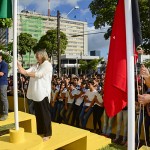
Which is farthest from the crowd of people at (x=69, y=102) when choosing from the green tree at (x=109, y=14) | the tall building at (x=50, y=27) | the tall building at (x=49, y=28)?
the tall building at (x=50, y=27)

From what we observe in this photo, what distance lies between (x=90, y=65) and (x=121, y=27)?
212 ft

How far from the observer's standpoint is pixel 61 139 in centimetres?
582

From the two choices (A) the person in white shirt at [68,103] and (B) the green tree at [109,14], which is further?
(B) the green tree at [109,14]

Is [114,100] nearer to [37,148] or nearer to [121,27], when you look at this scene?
[121,27]

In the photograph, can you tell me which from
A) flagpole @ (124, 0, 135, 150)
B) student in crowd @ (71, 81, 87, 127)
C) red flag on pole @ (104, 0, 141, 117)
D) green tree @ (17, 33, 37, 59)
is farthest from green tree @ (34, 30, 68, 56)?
flagpole @ (124, 0, 135, 150)

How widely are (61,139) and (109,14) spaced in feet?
55.9

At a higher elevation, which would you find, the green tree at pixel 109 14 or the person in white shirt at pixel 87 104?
the green tree at pixel 109 14

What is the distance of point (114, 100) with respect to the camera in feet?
12.1

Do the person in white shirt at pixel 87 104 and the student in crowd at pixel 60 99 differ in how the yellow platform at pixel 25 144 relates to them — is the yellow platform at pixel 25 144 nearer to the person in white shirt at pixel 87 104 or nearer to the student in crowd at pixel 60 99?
the person in white shirt at pixel 87 104

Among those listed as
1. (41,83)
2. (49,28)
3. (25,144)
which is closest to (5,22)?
(41,83)

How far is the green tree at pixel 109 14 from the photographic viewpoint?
820 inches

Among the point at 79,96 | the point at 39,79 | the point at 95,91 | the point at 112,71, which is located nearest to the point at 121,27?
the point at 112,71

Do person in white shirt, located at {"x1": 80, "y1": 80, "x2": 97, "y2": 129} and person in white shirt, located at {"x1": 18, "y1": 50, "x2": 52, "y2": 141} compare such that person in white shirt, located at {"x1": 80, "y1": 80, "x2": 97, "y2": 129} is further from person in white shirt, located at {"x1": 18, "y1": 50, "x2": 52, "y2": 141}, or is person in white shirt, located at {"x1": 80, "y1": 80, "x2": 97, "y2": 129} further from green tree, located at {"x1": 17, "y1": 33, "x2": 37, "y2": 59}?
green tree, located at {"x1": 17, "y1": 33, "x2": 37, "y2": 59}

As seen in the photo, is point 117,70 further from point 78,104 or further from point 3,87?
point 78,104
